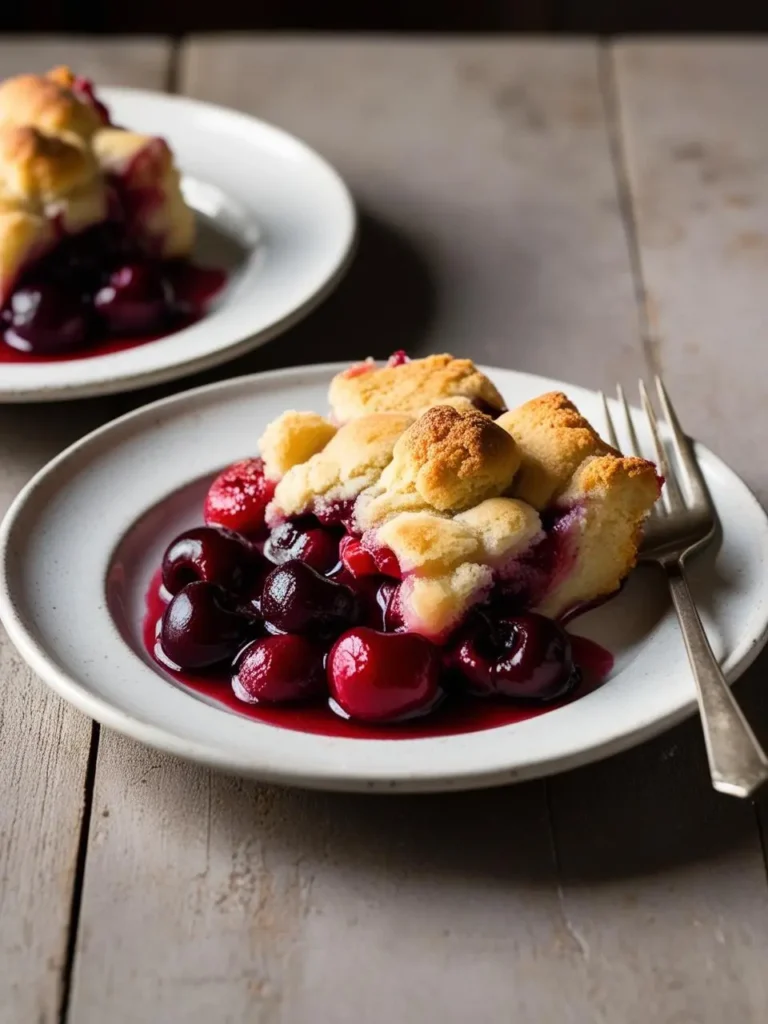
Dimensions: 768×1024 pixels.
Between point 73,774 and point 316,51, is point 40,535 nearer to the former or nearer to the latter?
point 73,774

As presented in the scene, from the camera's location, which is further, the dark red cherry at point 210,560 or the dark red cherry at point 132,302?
the dark red cherry at point 132,302

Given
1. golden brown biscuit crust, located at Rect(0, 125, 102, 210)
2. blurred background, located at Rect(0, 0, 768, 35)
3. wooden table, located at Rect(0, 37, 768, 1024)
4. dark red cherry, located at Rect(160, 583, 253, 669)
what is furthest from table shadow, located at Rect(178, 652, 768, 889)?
blurred background, located at Rect(0, 0, 768, 35)

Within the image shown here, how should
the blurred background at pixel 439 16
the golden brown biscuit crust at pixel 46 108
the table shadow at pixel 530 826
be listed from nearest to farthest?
the table shadow at pixel 530 826, the golden brown biscuit crust at pixel 46 108, the blurred background at pixel 439 16

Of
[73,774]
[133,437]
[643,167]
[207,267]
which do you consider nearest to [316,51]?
[643,167]

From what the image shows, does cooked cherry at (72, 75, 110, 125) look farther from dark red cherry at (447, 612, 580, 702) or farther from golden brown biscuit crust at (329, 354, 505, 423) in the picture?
dark red cherry at (447, 612, 580, 702)

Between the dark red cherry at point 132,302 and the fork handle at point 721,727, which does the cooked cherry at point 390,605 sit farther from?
the dark red cherry at point 132,302

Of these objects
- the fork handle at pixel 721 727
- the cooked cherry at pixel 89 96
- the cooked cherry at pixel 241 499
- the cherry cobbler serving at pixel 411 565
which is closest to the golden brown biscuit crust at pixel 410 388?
the cherry cobbler serving at pixel 411 565
